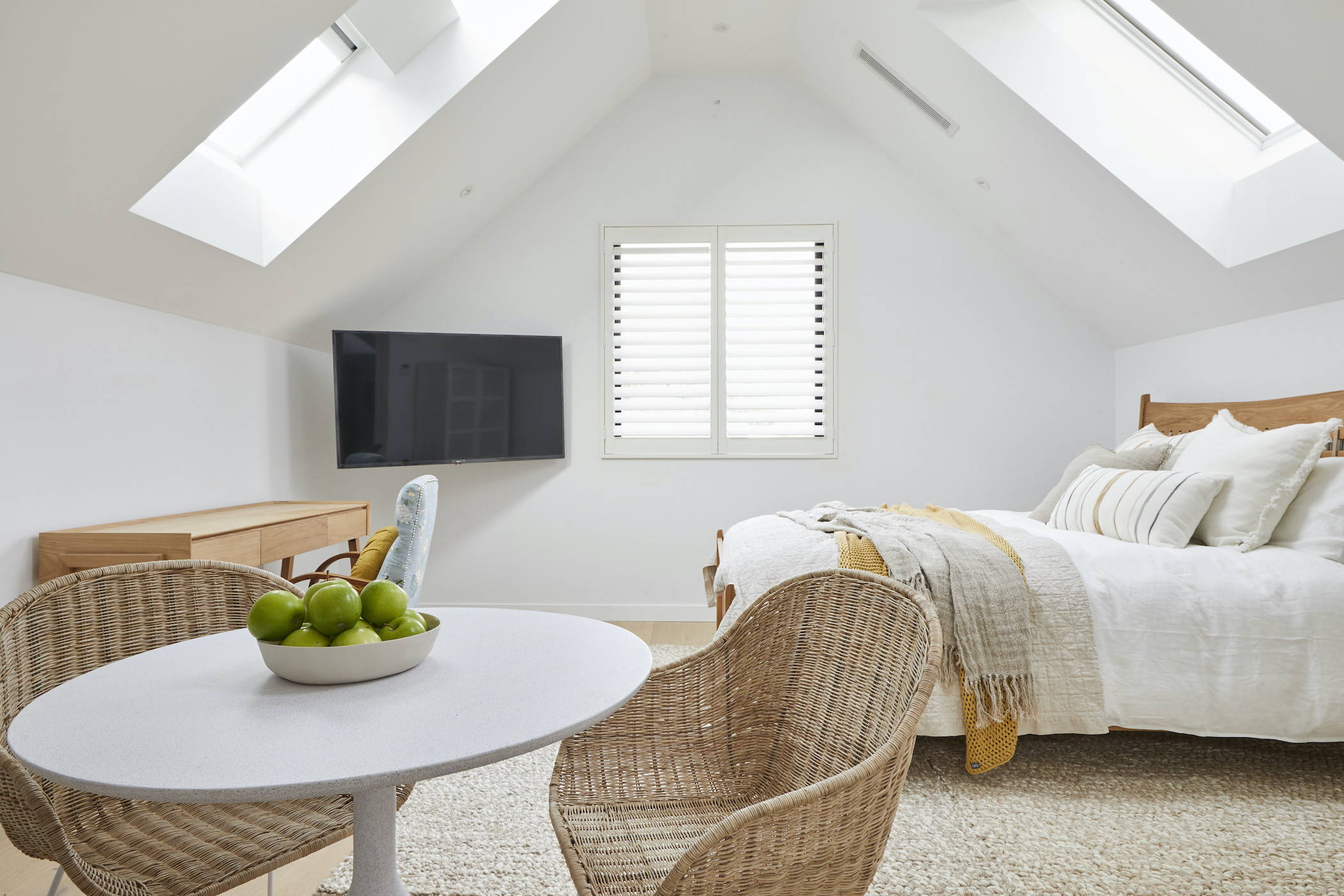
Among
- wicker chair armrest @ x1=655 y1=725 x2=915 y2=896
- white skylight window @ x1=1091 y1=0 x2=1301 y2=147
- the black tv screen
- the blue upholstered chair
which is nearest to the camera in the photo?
wicker chair armrest @ x1=655 y1=725 x2=915 y2=896

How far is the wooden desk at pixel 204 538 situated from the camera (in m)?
2.49

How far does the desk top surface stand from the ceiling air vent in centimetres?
337

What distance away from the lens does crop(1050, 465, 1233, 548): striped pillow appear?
2682mm

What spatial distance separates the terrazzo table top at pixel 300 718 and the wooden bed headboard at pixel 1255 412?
120 inches

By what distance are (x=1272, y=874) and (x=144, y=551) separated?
129 inches

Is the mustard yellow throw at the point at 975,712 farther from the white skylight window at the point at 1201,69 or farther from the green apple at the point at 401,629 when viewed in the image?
the white skylight window at the point at 1201,69

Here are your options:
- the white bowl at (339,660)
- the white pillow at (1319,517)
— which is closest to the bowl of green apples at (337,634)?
the white bowl at (339,660)

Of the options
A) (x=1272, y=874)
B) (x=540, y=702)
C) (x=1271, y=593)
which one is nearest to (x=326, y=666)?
(x=540, y=702)

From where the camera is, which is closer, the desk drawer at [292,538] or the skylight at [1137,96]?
the desk drawer at [292,538]

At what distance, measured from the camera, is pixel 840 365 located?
4688mm

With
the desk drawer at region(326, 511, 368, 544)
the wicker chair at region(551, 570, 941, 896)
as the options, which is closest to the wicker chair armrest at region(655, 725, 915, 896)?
the wicker chair at region(551, 570, 941, 896)

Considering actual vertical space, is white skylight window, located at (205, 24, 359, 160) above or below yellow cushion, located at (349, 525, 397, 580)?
above

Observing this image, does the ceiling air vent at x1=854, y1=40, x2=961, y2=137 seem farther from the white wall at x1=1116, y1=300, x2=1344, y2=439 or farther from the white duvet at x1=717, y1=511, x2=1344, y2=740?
the white duvet at x1=717, y1=511, x2=1344, y2=740

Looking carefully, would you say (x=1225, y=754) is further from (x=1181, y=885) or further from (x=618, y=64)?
(x=618, y=64)
